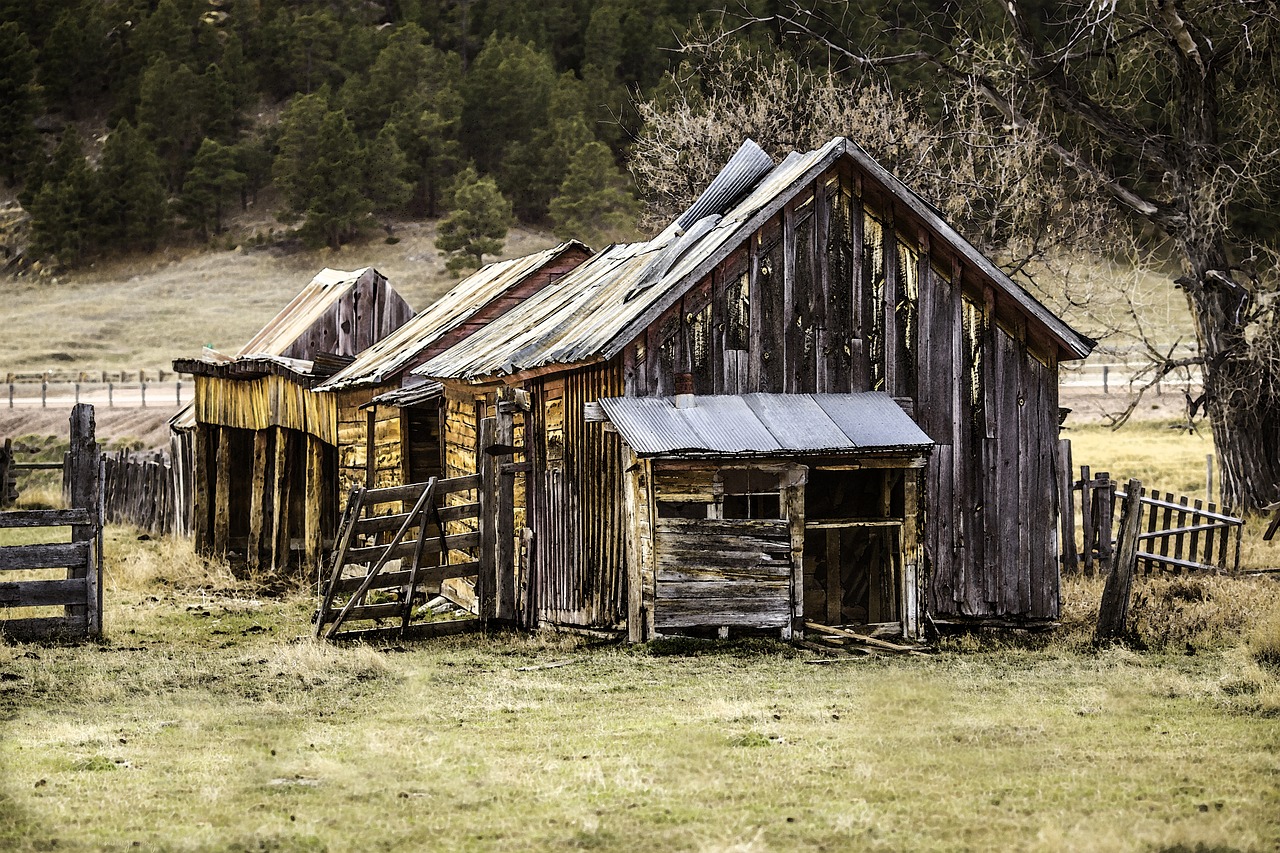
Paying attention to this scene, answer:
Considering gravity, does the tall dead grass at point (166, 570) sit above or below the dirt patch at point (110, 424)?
below

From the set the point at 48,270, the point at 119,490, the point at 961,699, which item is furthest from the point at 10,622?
the point at 48,270

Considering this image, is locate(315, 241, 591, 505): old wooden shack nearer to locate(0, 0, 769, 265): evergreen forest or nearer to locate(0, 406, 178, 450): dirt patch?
locate(0, 406, 178, 450): dirt patch

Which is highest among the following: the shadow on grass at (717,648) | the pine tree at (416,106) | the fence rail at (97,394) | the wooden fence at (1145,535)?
the pine tree at (416,106)

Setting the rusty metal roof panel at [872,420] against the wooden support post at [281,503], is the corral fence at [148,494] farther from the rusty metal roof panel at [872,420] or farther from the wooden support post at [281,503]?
the rusty metal roof panel at [872,420]

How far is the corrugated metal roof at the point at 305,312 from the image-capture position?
22531 mm

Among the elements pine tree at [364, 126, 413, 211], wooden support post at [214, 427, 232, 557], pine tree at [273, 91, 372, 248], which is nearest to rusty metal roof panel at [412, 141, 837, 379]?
wooden support post at [214, 427, 232, 557]

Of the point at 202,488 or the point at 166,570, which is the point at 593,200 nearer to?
the point at 202,488

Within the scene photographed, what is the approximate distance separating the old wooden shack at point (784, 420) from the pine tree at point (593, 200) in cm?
5883

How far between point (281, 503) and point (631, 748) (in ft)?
44.9

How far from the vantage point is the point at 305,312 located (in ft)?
78.5

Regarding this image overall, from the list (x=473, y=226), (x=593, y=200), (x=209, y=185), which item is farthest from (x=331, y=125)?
(x=593, y=200)

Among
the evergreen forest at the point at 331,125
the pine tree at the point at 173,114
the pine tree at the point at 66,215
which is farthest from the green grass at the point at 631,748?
the pine tree at the point at 173,114

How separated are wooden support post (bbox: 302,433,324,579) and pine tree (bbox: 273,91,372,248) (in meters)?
63.9

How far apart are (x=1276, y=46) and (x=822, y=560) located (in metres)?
13.5
